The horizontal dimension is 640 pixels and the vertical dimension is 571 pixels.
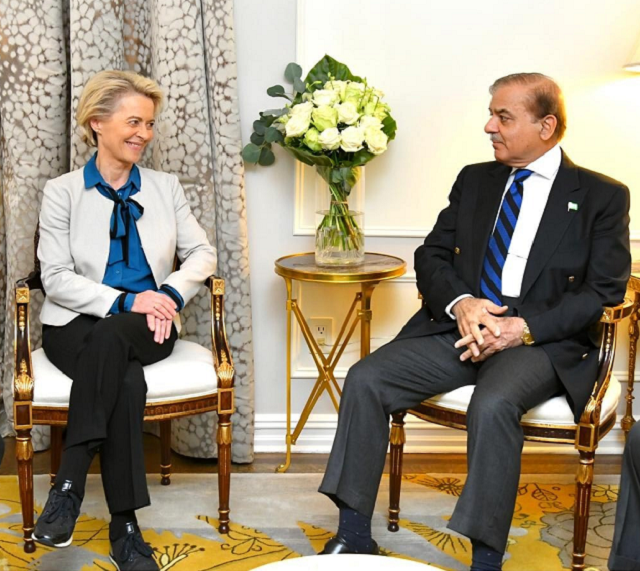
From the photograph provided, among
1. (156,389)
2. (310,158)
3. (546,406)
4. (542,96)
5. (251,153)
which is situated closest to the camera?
(546,406)

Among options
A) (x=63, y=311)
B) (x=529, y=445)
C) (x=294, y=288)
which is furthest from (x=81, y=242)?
(x=529, y=445)

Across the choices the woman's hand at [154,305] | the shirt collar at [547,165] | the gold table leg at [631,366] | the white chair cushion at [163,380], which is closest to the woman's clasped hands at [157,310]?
the woman's hand at [154,305]

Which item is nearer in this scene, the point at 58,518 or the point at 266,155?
the point at 58,518

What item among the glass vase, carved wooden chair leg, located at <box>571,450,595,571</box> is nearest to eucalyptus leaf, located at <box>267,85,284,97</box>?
the glass vase

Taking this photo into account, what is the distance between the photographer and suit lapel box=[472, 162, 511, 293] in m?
3.06

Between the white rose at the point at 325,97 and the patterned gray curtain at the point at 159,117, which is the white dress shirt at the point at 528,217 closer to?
the white rose at the point at 325,97

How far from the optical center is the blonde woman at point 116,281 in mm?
2754

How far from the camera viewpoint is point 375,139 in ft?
10.8

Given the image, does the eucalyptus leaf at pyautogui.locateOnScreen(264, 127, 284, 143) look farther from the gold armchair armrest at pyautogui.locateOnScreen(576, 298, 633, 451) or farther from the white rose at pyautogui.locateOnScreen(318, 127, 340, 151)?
the gold armchair armrest at pyautogui.locateOnScreen(576, 298, 633, 451)

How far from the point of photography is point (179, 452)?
3785 mm

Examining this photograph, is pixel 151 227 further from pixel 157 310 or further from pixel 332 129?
pixel 332 129

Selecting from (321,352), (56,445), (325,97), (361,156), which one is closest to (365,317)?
(321,352)

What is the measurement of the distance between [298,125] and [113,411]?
118 cm

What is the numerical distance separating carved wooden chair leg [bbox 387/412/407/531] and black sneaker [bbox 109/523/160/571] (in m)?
0.81
